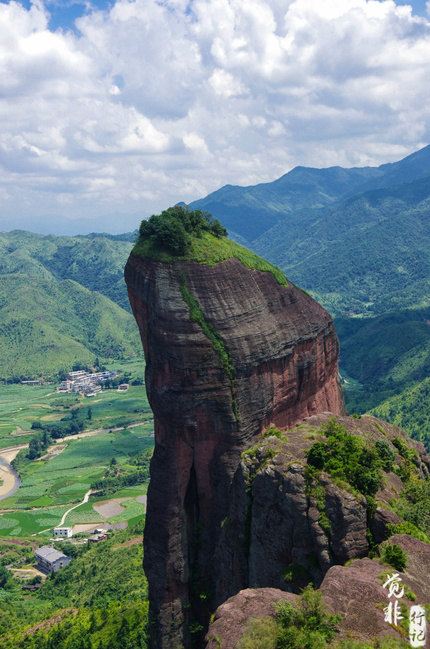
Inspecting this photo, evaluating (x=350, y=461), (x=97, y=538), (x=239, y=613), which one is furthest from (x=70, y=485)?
(x=239, y=613)

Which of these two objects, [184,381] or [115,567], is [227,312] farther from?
[115,567]

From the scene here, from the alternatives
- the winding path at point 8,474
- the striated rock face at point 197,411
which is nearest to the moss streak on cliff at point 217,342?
the striated rock face at point 197,411

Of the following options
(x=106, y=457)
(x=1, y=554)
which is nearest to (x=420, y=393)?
(x=106, y=457)

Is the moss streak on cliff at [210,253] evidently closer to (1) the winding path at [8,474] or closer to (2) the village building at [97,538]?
(2) the village building at [97,538]

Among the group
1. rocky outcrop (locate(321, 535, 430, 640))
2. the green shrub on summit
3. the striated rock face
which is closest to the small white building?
the striated rock face

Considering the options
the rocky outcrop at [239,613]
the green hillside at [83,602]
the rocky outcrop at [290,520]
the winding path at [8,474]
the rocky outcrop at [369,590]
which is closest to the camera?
the rocky outcrop at [369,590]

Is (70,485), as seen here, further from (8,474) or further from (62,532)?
(62,532)
